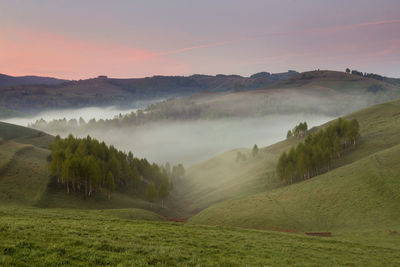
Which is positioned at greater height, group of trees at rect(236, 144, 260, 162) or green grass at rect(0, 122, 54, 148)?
green grass at rect(0, 122, 54, 148)

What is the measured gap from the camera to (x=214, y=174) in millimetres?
158500

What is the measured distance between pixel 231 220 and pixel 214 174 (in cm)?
9778

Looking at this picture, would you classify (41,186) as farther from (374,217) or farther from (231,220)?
(374,217)

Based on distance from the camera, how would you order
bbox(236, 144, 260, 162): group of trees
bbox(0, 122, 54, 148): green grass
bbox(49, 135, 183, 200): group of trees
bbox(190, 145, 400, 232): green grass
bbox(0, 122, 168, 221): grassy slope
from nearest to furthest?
bbox(190, 145, 400, 232): green grass
bbox(0, 122, 168, 221): grassy slope
bbox(49, 135, 183, 200): group of trees
bbox(0, 122, 54, 148): green grass
bbox(236, 144, 260, 162): group of trees

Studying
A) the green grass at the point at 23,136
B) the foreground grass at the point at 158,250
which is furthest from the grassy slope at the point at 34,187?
the green grass at the point at 23,136

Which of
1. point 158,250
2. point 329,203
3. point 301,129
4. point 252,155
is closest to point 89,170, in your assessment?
point 158,250

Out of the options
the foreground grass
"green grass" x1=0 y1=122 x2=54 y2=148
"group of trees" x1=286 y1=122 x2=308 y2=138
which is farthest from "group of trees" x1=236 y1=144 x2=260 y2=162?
the foreground grass

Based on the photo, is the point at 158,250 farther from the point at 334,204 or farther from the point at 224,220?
the point at 334,204

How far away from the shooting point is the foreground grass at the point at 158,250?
1375 cm

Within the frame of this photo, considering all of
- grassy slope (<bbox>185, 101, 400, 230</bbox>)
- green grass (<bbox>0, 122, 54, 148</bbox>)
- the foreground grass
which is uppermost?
green grass (<bbox>0, 122, 54, 148</bbox>)

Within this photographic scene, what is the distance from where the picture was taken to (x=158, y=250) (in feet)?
57.4

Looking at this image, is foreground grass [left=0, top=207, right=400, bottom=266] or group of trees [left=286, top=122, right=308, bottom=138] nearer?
foreground grass [left=0, top=207, right=400, bottom=266]

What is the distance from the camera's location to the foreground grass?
45.1ft

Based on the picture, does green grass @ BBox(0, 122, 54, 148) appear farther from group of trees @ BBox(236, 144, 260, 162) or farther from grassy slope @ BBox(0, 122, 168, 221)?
group of trees @ BBox(236, 144, 260, 162)
